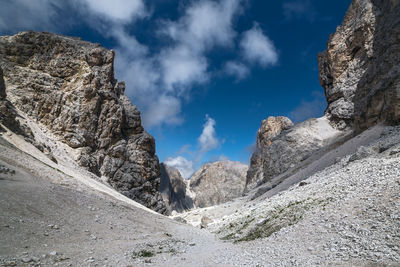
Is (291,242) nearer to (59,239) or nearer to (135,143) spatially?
(59,239)

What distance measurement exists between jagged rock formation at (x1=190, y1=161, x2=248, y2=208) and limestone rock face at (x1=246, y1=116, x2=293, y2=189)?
6871 cm

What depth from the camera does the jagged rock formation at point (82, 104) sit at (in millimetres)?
49594

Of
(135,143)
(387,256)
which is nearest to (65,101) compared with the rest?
(135,143)

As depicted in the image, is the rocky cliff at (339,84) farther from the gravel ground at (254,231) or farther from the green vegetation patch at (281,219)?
the gravel ground at (254,231)

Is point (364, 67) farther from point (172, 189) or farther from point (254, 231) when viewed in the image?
point (172, 189)

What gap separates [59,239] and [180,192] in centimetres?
15744

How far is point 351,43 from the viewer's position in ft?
201

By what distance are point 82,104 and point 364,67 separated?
69885 mm

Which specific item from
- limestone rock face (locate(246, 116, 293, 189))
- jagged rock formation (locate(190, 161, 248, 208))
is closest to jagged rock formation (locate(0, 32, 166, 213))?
limestone rock face (locate(246, 116, 293, 189))

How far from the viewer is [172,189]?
498 ft

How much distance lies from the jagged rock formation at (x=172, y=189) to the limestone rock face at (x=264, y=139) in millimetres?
58146

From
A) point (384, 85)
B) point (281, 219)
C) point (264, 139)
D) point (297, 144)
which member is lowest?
point (281, 219)

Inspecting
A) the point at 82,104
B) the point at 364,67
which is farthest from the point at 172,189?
A: the point at 364,67

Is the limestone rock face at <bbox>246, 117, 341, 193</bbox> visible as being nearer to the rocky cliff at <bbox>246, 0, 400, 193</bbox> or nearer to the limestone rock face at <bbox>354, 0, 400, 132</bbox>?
the rocky cliff at <bbox>246, 0, 400, 193</bbox>
